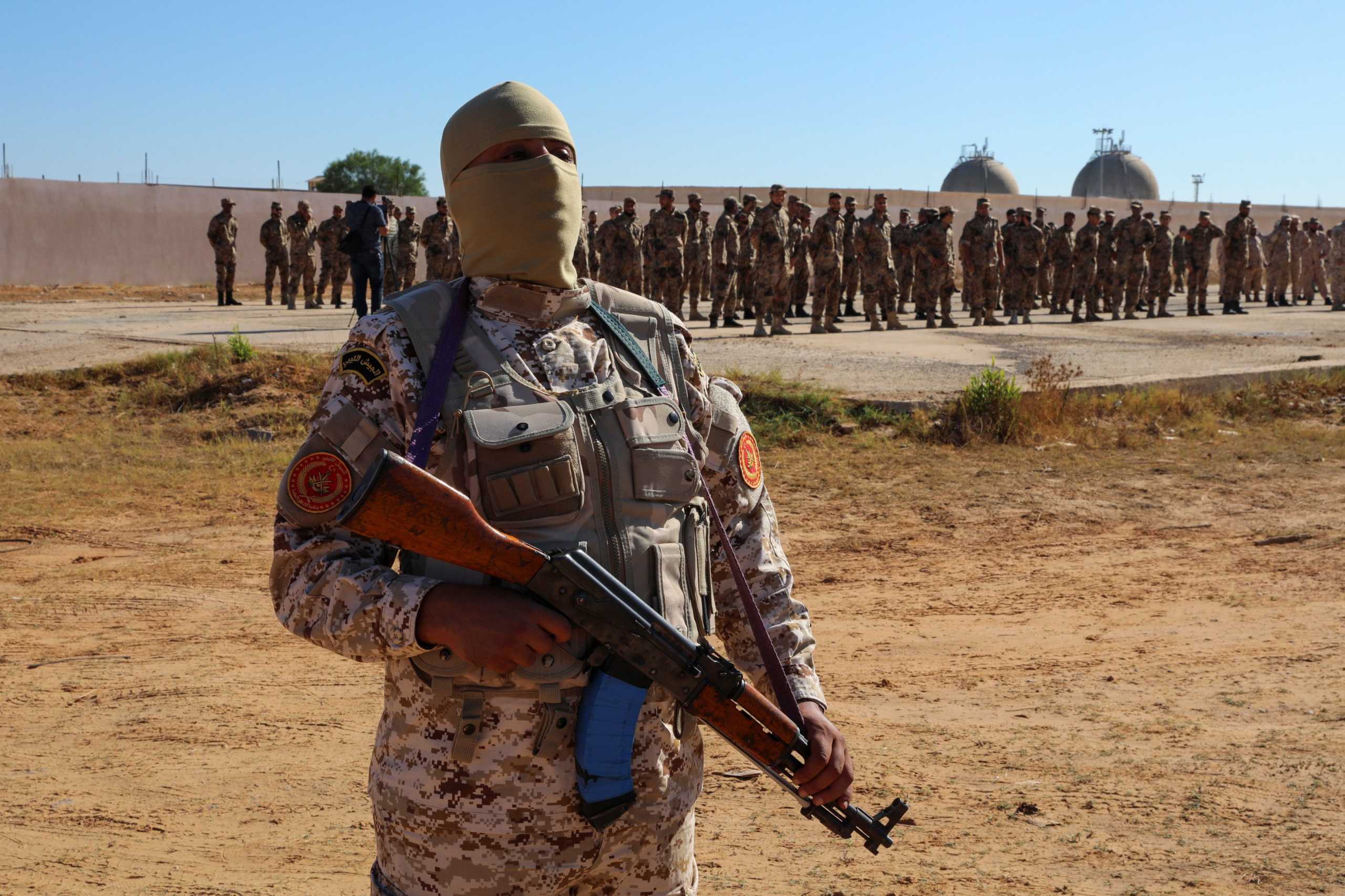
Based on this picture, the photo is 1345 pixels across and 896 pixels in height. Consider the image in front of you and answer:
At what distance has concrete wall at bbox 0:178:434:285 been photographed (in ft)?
91.5

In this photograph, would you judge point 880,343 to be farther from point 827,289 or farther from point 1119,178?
point 1119,178

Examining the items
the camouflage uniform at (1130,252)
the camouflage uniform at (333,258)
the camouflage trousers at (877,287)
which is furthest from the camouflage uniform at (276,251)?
the camouflage uniform at (1130,252)

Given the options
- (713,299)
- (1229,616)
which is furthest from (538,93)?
(713,299)

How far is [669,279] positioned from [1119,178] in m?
47.2

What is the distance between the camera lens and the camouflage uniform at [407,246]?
20.6 m

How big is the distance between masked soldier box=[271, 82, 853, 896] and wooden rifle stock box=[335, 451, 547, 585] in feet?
0.15

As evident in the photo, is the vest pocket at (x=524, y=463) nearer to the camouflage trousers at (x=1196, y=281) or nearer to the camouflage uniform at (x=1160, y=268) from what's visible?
the camouflage uniform at (x=1160, y=268)

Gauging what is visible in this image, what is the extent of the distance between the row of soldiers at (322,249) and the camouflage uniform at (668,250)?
11.0 feet

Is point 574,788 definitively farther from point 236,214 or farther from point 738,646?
point 236,214

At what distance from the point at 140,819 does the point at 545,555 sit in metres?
2.63

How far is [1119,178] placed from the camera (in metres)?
59.0

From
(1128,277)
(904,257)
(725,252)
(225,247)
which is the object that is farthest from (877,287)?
(225,247)

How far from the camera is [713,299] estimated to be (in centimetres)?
1848

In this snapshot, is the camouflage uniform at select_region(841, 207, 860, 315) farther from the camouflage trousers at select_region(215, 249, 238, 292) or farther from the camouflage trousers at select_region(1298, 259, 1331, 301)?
the camouflage trousers at select_region(1298, 259, 1331, 301)
